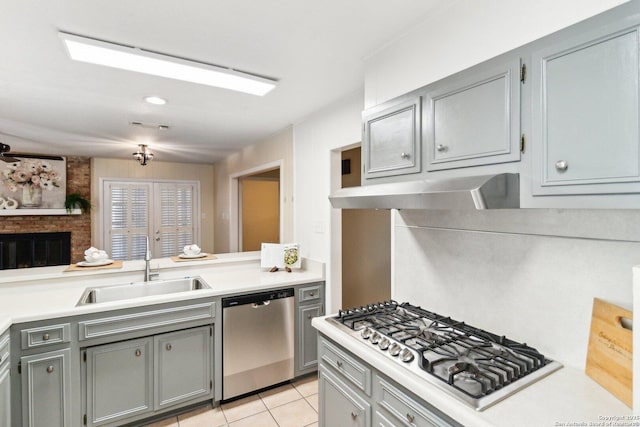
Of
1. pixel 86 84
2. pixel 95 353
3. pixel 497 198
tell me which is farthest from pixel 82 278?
pixel 497 198

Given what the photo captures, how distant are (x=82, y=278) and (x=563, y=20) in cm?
330

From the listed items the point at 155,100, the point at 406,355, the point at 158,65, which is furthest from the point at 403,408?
the point at 155,100

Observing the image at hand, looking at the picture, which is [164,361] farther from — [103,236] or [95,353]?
[103,236]

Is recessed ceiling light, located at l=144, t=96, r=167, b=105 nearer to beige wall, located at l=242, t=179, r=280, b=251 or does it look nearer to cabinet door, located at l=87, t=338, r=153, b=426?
cabinet door, located at l=87, t=338, r=153, b=426

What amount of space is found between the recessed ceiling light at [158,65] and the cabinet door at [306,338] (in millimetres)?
1862

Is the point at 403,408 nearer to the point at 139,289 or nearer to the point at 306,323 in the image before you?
the point at 306,323

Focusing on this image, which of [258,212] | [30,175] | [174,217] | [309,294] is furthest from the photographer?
[174,217]

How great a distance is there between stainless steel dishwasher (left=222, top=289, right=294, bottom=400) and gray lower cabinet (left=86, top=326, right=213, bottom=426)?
Answer: 146 millimetres

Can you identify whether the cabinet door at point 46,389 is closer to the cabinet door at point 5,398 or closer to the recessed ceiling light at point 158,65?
the cabinet door at point 5,398

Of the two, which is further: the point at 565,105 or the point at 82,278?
the point at 82,278

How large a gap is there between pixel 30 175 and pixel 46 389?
480cm

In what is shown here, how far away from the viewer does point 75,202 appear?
5340mm

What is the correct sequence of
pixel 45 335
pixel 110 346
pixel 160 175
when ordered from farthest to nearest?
pixel 160 175 → pixel 110 346 → pixel 45 335

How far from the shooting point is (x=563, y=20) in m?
1.12
